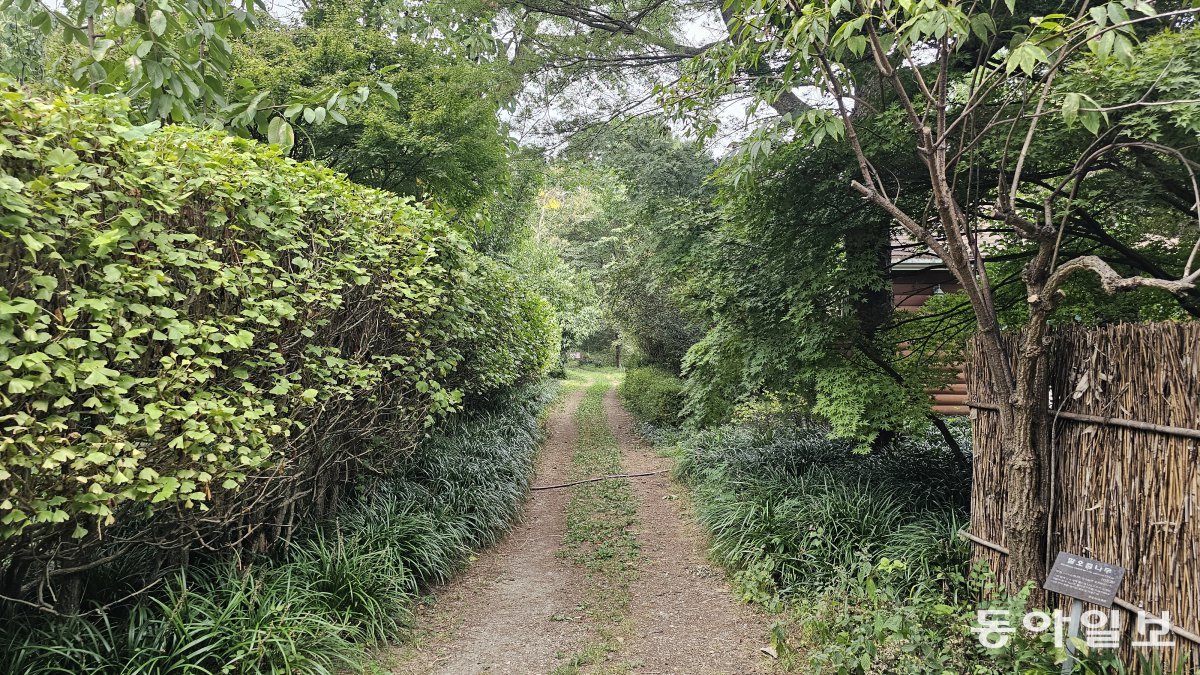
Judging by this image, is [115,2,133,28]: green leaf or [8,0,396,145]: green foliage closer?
[115,2,133,28]: green leaf

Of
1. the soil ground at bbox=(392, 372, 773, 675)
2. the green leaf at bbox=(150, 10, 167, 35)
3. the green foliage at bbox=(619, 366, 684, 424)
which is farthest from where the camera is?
the green foliage at bbox=(619, 366, 684, 424)

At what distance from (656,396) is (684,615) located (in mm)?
10469

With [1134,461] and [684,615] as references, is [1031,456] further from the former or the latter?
[684,615]

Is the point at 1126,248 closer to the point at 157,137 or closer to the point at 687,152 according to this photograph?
the point at 157,137

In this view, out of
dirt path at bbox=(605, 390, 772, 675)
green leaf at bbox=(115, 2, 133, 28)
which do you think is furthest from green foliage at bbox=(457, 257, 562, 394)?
green leaf at bbox=(115, 2, 133, 28)

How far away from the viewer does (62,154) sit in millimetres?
2529

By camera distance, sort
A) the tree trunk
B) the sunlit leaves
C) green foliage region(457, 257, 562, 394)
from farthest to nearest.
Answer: green foliage region(457, 257, 562, 394)
the tree trunk
the sunlit leaves

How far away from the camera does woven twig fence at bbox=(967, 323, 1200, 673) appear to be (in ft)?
9.61

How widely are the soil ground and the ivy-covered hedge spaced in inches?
63.0

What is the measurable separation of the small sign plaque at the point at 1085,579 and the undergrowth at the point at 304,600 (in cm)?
409

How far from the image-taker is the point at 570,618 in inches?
205

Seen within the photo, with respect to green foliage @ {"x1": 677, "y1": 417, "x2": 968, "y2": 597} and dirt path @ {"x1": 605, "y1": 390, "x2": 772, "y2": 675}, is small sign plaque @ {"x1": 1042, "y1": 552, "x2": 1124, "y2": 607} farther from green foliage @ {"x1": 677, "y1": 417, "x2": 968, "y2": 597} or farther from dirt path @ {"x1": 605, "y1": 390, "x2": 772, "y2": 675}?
dirt path @ {"x1": 605, "y1": 390, "x2": 772, "y2": 675}

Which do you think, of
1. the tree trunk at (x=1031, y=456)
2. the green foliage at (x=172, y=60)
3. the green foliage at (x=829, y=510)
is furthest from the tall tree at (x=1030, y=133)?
the green foliage at (x=172, y=60)

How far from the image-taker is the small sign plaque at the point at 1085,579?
Answer: 316 centimetres
